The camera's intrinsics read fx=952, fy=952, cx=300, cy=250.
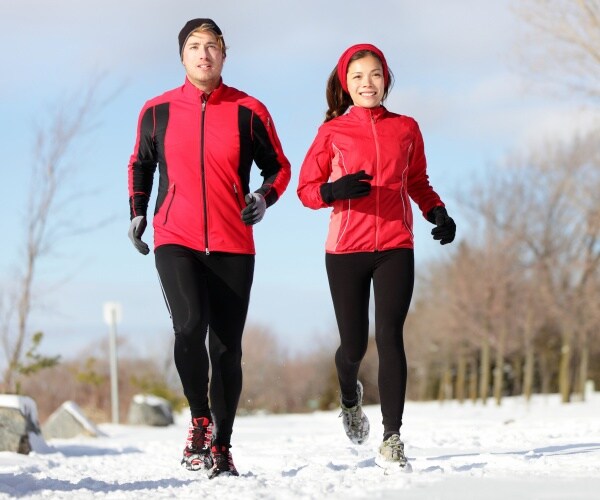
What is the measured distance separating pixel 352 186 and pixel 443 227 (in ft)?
2.43

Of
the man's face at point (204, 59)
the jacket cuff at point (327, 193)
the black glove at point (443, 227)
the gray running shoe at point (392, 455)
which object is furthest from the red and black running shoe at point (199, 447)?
the man's face at point (204, 59)

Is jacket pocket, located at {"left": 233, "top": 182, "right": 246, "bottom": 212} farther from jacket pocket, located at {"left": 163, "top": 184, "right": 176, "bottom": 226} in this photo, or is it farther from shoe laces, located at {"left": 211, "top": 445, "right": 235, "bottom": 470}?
shoe laces, located at {"left": 211, "top": 445, "right": 235, "bottom": 470}

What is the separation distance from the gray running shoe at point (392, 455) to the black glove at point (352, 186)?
4.33 feet

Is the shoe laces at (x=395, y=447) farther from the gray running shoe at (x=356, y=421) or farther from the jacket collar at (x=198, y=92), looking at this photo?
the jacket collar at (x=198, y=92)

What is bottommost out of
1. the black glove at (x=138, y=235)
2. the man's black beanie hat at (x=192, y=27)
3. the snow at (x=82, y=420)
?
the snow at (x=82, y=420)

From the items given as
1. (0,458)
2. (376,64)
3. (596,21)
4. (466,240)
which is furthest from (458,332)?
(376,64)

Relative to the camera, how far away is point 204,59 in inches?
213

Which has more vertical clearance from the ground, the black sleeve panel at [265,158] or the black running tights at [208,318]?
the black sleeve panel at [265,158]

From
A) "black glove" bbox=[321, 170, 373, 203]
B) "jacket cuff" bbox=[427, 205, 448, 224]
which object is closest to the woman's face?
"black glove" bbox=[321, 170, 373, 203]

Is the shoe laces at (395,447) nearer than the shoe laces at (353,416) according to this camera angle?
Yes

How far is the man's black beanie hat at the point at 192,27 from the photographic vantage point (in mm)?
5473

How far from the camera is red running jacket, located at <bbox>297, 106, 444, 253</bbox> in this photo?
17.6 ft

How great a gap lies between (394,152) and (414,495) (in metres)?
2.20

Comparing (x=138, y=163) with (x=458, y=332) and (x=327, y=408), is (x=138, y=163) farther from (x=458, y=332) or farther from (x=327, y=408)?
(x=327, y=408)
